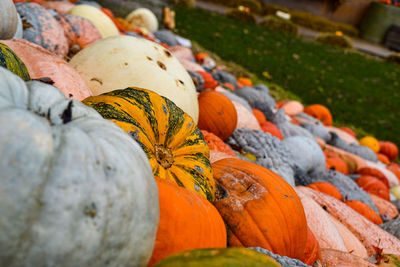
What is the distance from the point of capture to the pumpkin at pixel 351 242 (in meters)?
2.41

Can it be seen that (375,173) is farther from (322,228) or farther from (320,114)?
(322,228)

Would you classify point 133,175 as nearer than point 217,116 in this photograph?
Yes

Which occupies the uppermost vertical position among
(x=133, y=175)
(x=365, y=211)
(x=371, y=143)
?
(x=133, y=175)

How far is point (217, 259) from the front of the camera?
0.87 meters

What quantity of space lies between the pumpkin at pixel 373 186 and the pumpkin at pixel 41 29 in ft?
13.3

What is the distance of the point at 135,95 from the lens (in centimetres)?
157

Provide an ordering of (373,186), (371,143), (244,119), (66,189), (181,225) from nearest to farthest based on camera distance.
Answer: (66,189) < (181,225) < (244,119) < (373,186) < (371,143)

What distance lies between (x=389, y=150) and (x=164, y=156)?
714 centimetres

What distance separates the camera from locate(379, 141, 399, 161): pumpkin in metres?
7.25

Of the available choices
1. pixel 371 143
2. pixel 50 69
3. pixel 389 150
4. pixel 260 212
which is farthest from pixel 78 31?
pixel 389 150

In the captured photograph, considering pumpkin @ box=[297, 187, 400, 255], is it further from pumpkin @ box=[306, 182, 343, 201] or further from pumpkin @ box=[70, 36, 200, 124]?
pumpkin @ box=[70, 36, 200, 124]

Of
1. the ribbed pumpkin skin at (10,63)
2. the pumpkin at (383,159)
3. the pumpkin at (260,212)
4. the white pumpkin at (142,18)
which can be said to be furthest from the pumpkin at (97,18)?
the pumpkin at (383,159)

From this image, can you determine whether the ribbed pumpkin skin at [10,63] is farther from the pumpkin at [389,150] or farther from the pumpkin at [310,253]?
the pumpkin at [389,150]

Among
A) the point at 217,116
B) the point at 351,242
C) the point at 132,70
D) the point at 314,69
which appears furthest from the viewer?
the point at 314,69
